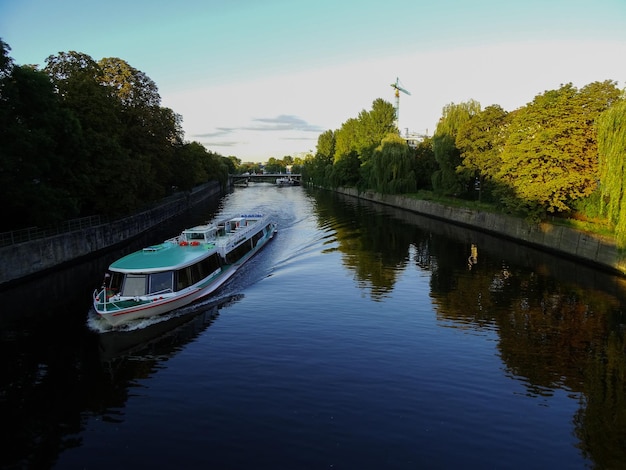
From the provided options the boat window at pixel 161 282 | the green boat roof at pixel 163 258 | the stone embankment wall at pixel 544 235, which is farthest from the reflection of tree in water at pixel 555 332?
the green boat roof at pixel 163 258

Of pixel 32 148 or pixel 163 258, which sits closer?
pixel 163 258

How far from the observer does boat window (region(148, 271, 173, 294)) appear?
84.6 feet

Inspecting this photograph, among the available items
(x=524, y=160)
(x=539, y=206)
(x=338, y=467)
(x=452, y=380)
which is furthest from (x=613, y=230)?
(x=338, y=467)

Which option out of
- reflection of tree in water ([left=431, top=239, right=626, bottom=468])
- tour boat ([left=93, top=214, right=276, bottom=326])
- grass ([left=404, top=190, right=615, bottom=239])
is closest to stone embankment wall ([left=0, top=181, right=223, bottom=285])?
tour boat ([left=93, top=214, right=276, bottom=326])

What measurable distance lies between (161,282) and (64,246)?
17753 millimetres

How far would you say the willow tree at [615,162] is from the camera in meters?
31.7

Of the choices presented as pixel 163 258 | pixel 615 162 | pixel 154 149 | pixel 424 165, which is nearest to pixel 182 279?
pixel 163 258

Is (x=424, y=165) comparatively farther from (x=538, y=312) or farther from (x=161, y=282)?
(x=161, y=282)

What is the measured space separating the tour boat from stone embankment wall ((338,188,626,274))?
3045 cm

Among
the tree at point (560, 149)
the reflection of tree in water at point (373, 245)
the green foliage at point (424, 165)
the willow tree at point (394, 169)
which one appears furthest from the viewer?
the green foliage at point (424, 165)

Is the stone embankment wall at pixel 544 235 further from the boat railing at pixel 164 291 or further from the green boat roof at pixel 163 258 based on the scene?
the boat railing at pixel 164 291

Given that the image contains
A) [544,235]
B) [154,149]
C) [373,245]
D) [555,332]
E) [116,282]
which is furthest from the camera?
[154,149]

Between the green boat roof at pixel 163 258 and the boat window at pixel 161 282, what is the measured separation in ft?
1.34

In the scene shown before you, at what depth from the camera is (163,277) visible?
86.3 ft
